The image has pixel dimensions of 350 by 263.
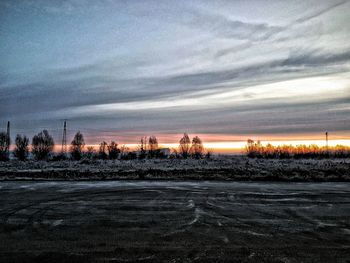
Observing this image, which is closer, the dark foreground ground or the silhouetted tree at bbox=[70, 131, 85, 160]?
the dark foreground ground

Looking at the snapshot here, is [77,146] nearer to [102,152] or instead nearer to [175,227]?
[102,152]

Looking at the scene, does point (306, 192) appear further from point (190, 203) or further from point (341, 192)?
point (190, 203)

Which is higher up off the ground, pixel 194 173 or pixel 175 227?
pixel 194 173

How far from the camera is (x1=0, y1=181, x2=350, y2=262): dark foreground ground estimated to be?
607 centimetres

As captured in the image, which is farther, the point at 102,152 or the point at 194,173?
the point at 102,152

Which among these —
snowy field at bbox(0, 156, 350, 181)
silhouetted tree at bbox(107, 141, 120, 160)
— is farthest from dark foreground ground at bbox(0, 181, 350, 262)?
silhouetted tree at bbox(107, 141, 120, 160)

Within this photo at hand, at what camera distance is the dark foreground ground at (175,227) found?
6074 mm

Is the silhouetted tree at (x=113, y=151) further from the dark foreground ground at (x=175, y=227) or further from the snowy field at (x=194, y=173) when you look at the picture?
the dark foreground ground at (x=175, y=227)

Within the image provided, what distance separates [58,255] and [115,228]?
2.13 m

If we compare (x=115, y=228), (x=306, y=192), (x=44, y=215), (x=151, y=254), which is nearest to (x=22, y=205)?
(x=44, y=215)

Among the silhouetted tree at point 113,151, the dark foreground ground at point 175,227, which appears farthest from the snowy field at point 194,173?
the silhouetted tree at point 113,151

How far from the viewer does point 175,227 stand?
319 inches

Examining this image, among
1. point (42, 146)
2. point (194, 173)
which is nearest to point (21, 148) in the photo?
point (42, 146)

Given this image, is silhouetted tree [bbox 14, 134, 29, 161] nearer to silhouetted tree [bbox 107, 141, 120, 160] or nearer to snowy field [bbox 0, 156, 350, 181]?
silhouetted tree [bbox 107, 141, 120, 160]
